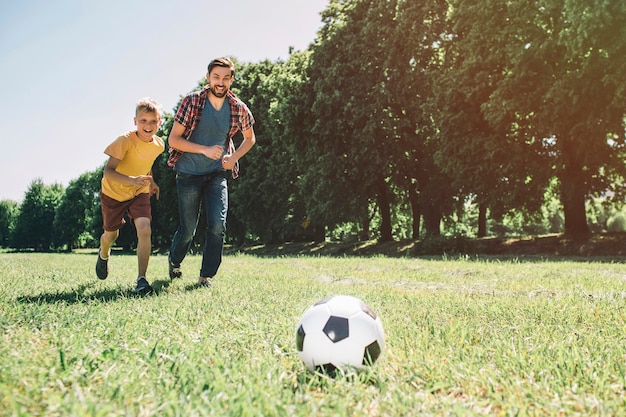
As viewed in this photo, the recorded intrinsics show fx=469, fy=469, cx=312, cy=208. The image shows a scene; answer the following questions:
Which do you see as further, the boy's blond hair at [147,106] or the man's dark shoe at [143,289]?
the boy's blond hair at [147,106]

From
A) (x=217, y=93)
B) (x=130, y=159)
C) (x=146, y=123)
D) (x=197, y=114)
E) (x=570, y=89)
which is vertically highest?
(x=570, y=89)

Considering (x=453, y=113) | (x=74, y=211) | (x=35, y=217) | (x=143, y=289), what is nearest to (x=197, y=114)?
(x=143, y=289)

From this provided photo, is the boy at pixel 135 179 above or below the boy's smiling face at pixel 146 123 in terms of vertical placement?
below

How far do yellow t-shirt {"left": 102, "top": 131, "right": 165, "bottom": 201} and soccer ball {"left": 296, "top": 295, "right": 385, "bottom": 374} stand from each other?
167 inches

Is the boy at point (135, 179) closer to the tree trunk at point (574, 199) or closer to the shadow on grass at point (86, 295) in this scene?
the shadow on grass at point (86, 295)

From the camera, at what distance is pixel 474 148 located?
63.5ft

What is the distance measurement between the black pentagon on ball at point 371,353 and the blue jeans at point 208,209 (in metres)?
3.94

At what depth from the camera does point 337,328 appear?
2.81 m

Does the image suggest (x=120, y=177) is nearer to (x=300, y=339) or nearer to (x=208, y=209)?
(x=208, y=209)

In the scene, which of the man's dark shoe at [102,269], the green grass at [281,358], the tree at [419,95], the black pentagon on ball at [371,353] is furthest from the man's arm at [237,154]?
the tree at [419,95]

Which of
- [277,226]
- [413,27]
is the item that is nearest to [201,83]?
[277,226]

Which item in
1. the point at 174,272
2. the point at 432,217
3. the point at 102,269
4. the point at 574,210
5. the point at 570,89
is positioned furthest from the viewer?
the point at 432,217

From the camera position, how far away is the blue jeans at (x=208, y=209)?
6414 millimetres

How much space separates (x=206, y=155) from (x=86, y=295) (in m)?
2.16
